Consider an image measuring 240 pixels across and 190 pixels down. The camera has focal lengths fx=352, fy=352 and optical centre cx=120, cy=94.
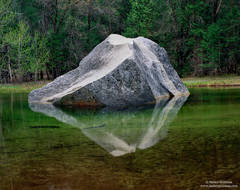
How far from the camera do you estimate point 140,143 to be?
17.0 feet

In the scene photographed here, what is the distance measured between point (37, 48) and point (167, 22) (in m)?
11.7

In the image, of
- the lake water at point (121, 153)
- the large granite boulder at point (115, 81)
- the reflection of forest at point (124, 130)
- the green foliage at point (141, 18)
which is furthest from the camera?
the green foliage at point (141, 18)

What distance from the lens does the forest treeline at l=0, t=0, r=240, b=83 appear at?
26.5 m

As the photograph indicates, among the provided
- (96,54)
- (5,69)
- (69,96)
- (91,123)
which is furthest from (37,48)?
(91,123)

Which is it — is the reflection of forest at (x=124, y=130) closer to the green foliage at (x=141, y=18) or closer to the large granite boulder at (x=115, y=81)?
the large granite boulder at (x=115, y=81)

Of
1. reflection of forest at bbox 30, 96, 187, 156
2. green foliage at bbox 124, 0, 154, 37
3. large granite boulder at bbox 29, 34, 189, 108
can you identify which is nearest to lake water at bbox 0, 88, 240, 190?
reflection of forest at bbox 30, 96, 187, 156

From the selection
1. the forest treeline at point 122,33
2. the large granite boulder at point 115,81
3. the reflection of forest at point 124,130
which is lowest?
the forest treeline at point 122,33

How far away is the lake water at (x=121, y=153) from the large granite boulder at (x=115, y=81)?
3.72m

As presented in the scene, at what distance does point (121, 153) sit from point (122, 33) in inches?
1068

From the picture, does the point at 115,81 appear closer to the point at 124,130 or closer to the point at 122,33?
the point at 124,130

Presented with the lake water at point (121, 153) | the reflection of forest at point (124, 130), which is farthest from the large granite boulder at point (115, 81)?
the lake water at point (121, 153)

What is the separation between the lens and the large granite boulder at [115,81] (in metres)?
11.5

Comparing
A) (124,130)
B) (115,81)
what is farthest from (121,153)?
(115,81)

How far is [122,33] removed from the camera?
3098cm
